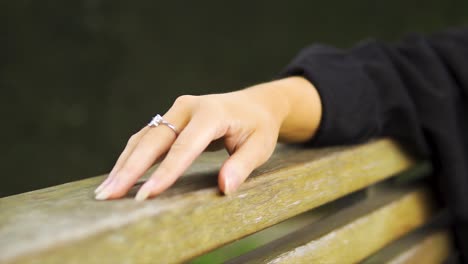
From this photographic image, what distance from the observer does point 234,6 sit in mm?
3566

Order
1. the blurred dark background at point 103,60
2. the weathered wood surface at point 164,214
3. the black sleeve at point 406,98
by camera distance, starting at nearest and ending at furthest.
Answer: the weathered wood surface at point 164,214, the black sleeve at point 406,98, the blurred dark background at point 103,60

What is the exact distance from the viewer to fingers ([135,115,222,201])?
0.60m

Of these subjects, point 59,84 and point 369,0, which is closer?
point 59,84

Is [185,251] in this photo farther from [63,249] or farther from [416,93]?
[416,93]

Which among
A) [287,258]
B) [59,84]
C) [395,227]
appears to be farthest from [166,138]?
[59,84]

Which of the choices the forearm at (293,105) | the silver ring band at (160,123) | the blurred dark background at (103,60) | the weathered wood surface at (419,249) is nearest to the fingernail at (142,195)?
the silver ring band at (160,123)

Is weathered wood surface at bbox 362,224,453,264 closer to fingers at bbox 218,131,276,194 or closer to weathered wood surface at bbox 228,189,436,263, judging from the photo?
weathered wood surface at bbox 228,189,436,263

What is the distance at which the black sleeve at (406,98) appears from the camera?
3.14ft

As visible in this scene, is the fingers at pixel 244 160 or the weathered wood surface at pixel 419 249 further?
the weathered wood surface at pixel 419 249

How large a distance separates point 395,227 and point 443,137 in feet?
0.69

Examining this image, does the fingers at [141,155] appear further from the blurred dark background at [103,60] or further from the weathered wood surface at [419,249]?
the blurred dark background at [103,60]

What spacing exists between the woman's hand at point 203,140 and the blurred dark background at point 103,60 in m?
2.02

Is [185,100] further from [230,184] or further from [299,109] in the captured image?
[299,109]

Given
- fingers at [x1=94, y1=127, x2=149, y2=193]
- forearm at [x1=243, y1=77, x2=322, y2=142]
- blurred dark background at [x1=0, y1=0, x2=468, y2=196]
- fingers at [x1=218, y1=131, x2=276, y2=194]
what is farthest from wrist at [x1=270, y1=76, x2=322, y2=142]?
blurred dark background at [x1=0, y1=0, x2=468, y2=196]
